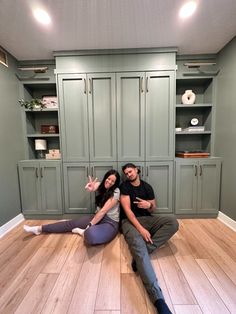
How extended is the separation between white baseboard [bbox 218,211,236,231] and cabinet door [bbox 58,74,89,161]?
212cm

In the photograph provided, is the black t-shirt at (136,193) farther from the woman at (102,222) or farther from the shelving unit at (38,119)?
the shelving unit at (38,119)

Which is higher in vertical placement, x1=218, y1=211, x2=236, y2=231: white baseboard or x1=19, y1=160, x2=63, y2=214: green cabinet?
x1=19, y1=160, x2=63, y2=214: green cabinet

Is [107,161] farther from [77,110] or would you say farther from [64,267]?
[64,267]

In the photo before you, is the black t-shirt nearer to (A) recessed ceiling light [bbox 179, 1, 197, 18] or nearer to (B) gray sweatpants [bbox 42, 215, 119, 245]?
(B) gray sweatpants [bbox 42, 215, 119, 245]

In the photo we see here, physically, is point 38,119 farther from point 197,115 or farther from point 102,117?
point 197,115

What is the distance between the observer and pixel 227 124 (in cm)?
233

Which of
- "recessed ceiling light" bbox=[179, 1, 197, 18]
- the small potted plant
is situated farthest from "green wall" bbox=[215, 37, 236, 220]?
the small potted plant

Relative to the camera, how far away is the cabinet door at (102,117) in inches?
94.6

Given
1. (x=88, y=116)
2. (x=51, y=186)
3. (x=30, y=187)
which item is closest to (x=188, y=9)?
(x=88, y=116)

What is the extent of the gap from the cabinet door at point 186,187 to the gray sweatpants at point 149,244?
0.77 metres

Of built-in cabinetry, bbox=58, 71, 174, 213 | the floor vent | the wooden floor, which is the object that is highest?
the floor vent

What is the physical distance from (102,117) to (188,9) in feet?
4.86

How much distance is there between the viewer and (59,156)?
2701 millimetres

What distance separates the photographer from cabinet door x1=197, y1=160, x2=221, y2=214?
8.23ft
